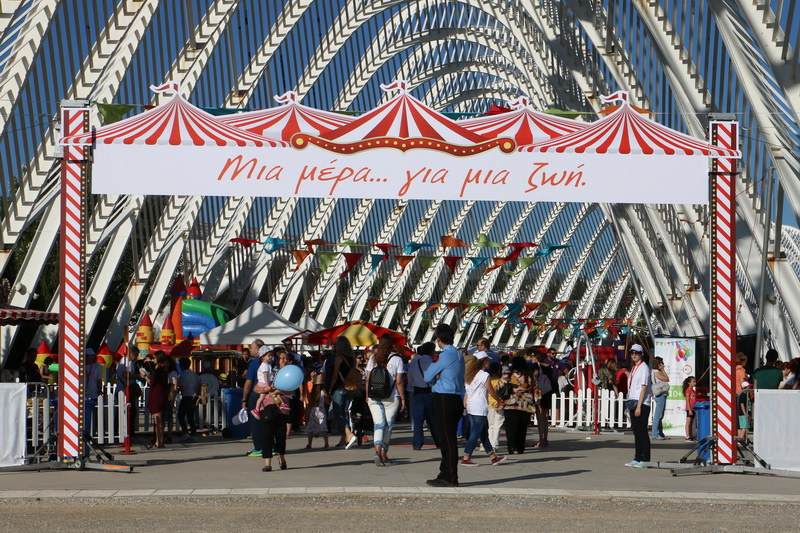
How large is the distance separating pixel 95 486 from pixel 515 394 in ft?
21.8

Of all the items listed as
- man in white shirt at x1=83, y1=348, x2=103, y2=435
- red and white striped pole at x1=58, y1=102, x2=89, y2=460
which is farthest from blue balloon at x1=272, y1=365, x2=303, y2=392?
man in white shirt at x1=83, y1=348, x2=103, y2=435

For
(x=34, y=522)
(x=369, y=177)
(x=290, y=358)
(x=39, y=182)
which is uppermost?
(x=39, y=182)

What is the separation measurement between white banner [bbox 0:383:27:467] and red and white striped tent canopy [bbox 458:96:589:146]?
20.0 feet

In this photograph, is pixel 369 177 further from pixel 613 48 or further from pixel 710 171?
pixel 613 48

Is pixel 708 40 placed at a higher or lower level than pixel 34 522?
higher

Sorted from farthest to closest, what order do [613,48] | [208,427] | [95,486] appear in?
1. [613,48]
2. [208,427]
3. [95,486]

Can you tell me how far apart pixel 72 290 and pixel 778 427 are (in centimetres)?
832

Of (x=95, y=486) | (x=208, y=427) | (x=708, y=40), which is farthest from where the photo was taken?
(x=708, y=40)

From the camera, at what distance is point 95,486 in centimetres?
1210

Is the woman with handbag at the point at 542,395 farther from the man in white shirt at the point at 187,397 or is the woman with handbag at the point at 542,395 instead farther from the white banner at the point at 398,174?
A: the man in white shirt at the point at 187,397

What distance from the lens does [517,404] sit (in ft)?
54.7

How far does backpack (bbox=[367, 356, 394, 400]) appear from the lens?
1482cm

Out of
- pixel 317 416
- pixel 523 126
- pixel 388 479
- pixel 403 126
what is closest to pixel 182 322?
pixel 317 416

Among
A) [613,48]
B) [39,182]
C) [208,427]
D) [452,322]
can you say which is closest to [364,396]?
[208,427]
